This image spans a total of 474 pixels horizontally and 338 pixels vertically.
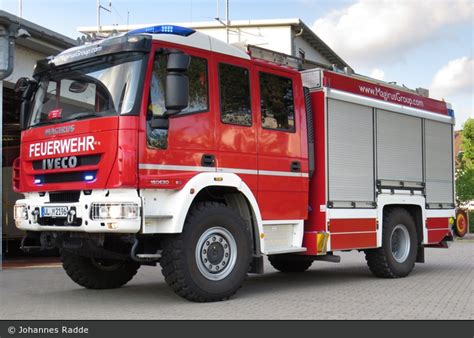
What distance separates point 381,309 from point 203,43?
382 cm

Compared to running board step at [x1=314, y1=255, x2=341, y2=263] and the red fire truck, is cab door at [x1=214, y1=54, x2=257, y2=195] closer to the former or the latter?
the red fire truck

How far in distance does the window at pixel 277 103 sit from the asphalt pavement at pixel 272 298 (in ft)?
7.63

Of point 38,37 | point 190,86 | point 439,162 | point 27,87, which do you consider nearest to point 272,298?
point 190,86

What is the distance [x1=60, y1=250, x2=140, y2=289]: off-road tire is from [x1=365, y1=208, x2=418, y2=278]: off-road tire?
3.94 metres

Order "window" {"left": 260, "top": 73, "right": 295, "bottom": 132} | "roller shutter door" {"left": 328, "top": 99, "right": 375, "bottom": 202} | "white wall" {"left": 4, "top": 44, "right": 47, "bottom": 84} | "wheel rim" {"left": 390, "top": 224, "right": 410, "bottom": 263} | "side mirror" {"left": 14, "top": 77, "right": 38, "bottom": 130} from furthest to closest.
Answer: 1. "white wall" {"left": 4, "top": 44, "right": 47, "bottom": 84}
2. "wheel rim" {"left": 390, "top": 224, "right": 410, "bottom": 263}
3. "roller shutter door" {"left": 328, "top": 99, "right": 375, "bottom": 202}
4. "window" {"left": 260, "top": 73, "right": 295, "bottom": 132}
5. "side mirror" {"left": 14, "top": 77, "right": 38, "bottom": 130}

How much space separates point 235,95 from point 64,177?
Result: 7.68ft

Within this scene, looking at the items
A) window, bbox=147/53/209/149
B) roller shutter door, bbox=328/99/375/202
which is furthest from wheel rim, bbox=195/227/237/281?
roller shutter door, bbox=328/99/375/202

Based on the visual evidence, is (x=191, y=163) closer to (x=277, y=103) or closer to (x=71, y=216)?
(x=71, y=216)

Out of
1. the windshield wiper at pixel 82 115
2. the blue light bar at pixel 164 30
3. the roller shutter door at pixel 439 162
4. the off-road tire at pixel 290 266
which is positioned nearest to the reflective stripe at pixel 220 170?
the windshield wiper at pixel 82 115

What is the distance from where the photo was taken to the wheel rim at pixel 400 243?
34.1 ft

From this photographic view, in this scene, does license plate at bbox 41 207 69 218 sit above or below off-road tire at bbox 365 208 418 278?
above

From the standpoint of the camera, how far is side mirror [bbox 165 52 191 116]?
6676 mm

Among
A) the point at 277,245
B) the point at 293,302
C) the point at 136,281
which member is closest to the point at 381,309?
the point at 293,302
